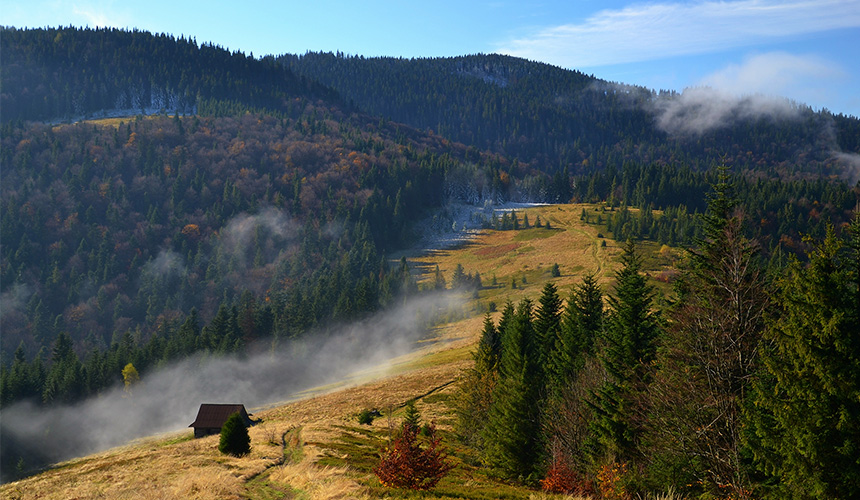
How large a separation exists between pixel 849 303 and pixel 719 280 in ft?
13.8

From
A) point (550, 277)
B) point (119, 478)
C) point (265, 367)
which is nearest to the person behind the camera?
point (119, 478)

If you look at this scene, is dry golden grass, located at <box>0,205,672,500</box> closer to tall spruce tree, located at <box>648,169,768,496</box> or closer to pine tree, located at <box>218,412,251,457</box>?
pine tree, located at <box>218,412,251,457</box>

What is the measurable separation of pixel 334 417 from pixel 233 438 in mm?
28470

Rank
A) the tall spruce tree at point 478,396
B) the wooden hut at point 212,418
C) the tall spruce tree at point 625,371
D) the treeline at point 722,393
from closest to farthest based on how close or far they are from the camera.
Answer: the treeline at point 722,393
the tall spruce tree at point 625,371
the tall spruce tree at point 478,396
the wooden hut at point 212,418

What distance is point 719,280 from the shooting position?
2097 cm

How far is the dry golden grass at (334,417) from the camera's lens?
23094mm

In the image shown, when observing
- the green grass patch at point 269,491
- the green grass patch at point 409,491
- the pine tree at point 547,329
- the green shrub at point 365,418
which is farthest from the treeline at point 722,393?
the green shrub at point 365,418

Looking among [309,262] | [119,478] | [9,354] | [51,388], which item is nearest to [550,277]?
[309,262]

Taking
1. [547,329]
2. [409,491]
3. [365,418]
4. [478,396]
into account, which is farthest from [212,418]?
[409,491]

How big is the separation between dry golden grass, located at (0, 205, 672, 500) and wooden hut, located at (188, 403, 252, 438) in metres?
2.10

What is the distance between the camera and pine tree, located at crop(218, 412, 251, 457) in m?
36.3

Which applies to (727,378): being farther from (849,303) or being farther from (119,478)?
(119,478)

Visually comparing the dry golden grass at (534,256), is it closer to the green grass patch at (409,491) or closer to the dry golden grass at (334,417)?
the dry golden grass at (334,417)

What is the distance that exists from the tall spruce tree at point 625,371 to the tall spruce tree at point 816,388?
28.3 feet
